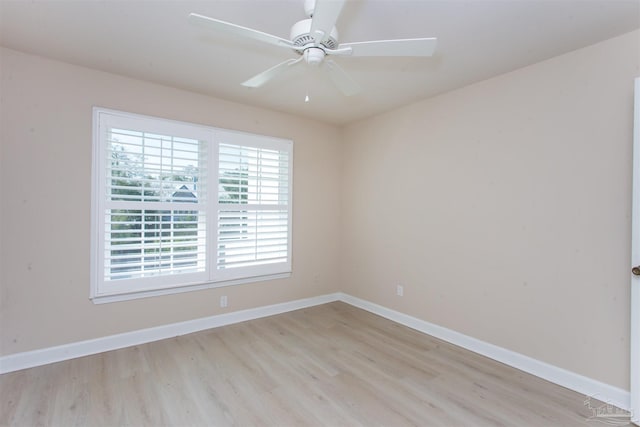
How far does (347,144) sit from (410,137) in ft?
3.77

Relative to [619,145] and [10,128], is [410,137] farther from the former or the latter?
[10,128]

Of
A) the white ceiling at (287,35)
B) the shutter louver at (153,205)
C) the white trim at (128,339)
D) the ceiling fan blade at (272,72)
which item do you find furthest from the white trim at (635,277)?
the shutter louver at (153,205)

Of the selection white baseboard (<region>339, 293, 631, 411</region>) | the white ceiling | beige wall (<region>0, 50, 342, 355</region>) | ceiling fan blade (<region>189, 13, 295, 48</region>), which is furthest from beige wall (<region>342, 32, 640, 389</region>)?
beige wall (<region>0, 50, 342, 355</region>)

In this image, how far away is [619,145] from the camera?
86.2 inches

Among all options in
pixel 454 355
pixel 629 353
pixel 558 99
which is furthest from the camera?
pixel 454 355

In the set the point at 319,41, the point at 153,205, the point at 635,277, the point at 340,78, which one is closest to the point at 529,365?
the point at 635,277

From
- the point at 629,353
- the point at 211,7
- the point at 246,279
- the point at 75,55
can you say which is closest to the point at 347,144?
the point at 246,279

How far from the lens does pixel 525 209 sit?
8.77ft

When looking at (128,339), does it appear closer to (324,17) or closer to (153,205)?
(153,205)

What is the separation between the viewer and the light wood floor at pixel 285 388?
203 centimetres

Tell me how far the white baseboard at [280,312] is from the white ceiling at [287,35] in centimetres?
249

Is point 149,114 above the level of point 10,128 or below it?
above

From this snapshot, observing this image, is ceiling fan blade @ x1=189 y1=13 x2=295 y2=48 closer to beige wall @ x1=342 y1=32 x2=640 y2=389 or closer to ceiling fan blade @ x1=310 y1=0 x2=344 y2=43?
ceiling fan blade @ x1=310 y1=0 x2=344 y2=43

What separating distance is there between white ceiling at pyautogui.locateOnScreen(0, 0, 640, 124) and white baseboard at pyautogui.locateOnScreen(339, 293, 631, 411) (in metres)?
2.49
